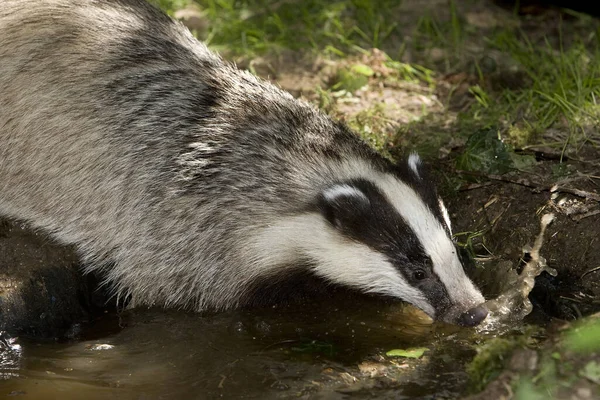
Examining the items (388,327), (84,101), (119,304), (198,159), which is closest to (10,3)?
(84,101)

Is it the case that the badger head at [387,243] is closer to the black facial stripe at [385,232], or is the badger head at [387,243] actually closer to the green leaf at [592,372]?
the black facial stripe at [385,232]

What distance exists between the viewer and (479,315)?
17.4 feet

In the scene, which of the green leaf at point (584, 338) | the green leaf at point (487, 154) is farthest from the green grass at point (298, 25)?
the green leaf at point (584, 338)

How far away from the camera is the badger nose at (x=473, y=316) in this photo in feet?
17.4

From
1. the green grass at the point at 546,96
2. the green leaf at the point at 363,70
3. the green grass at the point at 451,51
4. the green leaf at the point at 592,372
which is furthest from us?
the green leaf at the point at 363,70

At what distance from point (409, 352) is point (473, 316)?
0.45 meters

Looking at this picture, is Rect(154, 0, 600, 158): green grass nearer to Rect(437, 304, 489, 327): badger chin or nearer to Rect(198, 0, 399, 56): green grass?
Rect(198, 0, 399, 56): green grass

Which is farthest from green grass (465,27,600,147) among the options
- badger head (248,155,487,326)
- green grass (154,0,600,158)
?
badger head (248,155,487,326)

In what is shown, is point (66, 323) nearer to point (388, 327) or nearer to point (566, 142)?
point (388, 327)

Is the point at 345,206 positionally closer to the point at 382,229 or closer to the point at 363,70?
the point at 382,229

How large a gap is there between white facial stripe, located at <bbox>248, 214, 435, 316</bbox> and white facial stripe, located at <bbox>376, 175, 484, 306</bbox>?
20 cm

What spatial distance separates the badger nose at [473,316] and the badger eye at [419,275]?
327 mm

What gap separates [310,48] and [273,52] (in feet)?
1.25

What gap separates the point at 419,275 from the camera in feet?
17.5
